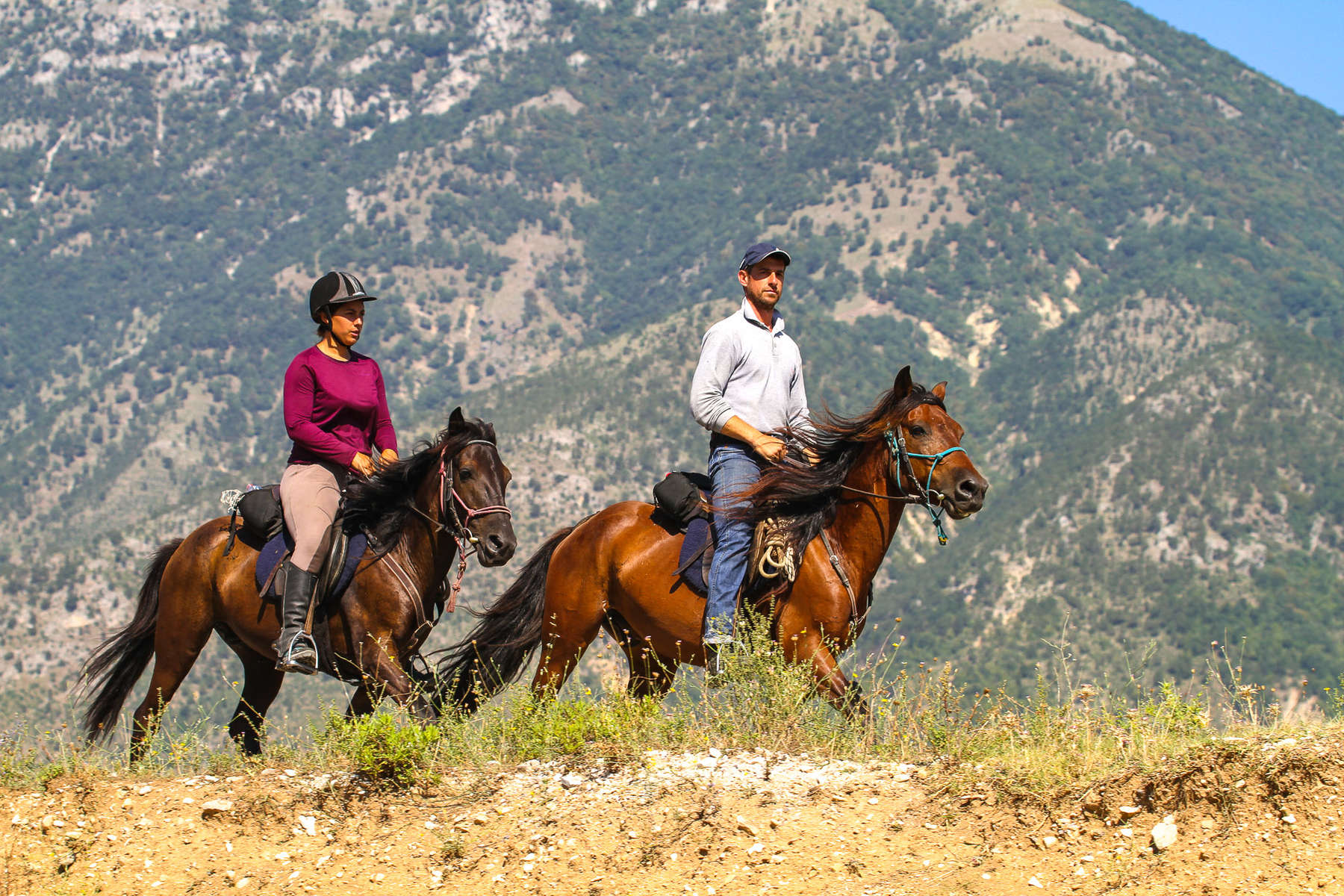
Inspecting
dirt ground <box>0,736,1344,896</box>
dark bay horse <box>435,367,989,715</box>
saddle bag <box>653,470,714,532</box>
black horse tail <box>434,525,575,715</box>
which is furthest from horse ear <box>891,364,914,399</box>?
black horse tail <box>434,525,575,715</box>

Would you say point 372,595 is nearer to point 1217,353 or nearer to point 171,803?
point 171,803

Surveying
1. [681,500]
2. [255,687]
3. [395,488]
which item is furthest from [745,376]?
[255,687]

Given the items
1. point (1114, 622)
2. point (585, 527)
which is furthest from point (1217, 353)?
point (585, 527)

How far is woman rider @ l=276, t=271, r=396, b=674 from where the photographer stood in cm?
906

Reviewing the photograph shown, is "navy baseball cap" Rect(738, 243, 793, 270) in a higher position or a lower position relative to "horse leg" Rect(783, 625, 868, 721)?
higher

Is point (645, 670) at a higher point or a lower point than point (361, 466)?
lower

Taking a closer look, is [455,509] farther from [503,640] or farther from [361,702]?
[503,640]

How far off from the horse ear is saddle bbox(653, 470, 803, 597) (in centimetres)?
114

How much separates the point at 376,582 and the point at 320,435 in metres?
1.09

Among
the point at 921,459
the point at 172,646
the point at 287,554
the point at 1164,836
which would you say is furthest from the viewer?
the point at 172,646

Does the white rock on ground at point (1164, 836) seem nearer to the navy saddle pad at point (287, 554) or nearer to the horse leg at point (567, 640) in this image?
the horse leg at point (567, 640)

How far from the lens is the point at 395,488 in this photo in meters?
9.49

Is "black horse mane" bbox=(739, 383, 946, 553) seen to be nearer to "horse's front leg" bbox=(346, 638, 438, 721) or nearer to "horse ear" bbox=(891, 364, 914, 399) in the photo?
"horse ear" bbox=(891, 364, 914, 399)

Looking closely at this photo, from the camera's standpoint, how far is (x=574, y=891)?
638 cm
